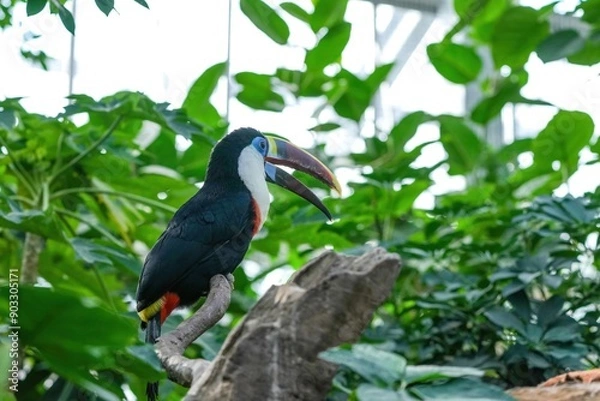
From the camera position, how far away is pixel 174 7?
3781mm

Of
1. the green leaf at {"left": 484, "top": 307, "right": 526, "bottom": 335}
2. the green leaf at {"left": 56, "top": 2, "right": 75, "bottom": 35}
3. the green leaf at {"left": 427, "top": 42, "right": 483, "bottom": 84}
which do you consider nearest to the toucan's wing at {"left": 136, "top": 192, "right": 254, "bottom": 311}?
the green leaf at {"left": 56, "top": 2, "right": 75, "bottom": 35}

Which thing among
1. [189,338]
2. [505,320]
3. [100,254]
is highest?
[189,338]

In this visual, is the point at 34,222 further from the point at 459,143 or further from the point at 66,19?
the point at 459,143

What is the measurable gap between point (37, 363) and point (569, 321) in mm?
1095

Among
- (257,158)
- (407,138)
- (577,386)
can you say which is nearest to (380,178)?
(407,138)

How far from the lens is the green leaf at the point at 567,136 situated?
2498mm

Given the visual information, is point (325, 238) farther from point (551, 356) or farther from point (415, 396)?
point (415, 396)

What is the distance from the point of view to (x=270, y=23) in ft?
8.48

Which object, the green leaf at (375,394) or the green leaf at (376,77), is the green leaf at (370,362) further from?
the green leaf at (376,77)

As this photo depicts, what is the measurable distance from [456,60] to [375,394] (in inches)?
94.0

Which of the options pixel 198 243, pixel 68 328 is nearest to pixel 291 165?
pixel 198 243

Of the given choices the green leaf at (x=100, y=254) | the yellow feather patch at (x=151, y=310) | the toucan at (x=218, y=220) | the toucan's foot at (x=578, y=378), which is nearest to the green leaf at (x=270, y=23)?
the green leaf at (x=100, y=254)

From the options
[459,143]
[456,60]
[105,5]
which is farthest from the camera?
[456,60]

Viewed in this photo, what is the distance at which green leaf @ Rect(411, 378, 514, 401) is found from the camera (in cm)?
82
